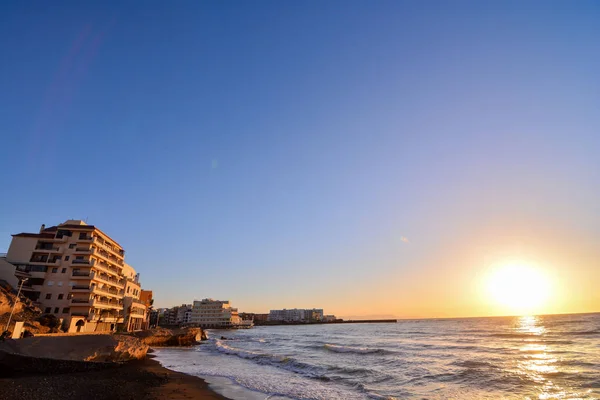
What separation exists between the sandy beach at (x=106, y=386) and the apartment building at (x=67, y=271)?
35.0m

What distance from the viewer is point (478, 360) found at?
109ft

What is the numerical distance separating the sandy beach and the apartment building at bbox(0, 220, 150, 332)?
35.0 metres

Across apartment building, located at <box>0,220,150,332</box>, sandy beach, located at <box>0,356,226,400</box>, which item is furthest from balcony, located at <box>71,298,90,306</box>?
sandy beach, located at <box>0,356,226,400</box>

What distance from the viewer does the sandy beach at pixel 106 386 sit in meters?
16.0

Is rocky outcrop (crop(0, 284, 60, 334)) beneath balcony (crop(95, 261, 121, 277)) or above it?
beneath

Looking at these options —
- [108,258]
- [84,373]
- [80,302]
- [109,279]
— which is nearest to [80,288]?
[80,302]

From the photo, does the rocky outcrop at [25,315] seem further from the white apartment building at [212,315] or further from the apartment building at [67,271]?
the white apartment building at [212,315]

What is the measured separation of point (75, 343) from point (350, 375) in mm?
21687

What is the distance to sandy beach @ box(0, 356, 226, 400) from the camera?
628 inches

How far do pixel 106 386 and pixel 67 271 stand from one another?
46.8 m

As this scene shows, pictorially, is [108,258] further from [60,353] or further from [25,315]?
[60,353]

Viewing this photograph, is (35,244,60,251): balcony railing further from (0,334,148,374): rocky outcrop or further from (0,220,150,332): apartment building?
(0,334,148,374): rocky outcrop

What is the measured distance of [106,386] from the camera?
1845 cm

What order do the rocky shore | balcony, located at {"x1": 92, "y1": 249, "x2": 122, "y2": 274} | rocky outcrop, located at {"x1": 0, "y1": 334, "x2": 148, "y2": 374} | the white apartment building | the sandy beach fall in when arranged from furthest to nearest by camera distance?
1. the white apartment building
2. balcony, located at {"x1": 92, "y1": 249, "x2": 122, "y2": 274}
3. rocky outcrop, located at {"x1": 0, "y1": 334, "x2": 148, "y2": 374}
4. the rocky shore
5. the sandy beach
